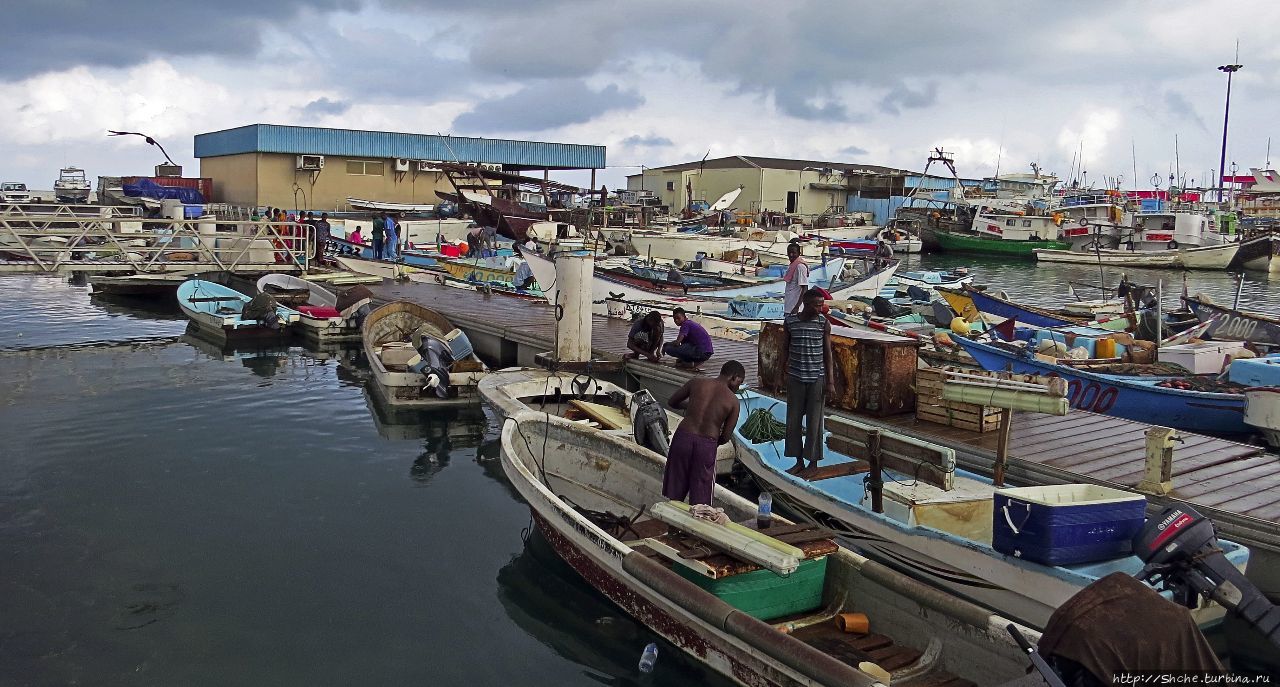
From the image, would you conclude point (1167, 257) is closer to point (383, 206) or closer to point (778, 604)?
point (383, 206)

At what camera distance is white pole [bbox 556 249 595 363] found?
14.4 metres

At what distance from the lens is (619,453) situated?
9625 millimetres

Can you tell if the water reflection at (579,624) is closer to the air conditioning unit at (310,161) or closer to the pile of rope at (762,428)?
the pile of rope at (762,428)

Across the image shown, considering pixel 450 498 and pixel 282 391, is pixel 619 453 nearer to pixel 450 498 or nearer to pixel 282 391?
pixel 450 498

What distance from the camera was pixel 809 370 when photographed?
9.12 meters

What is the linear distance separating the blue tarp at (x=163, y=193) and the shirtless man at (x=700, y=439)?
1912 inches

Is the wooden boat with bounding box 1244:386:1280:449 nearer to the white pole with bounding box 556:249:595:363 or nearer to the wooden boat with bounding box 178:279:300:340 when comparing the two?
the white pole with bounding box 556:249:595:363

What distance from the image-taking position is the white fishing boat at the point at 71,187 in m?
56.9

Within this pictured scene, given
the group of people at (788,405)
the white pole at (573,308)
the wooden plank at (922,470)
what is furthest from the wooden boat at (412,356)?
the wooden plank at (922,470)

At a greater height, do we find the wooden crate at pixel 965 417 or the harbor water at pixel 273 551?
the wooden crate at pixel 965 417

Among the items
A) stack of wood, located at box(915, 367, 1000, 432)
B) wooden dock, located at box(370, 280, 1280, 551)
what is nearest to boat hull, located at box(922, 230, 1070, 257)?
wooden dock, located at box(370, 280, 1280, 551)

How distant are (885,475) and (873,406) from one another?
2.04m

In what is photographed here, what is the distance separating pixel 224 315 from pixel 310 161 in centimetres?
2792

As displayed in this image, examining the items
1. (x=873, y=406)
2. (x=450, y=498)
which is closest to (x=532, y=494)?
(x=450, y=498)
